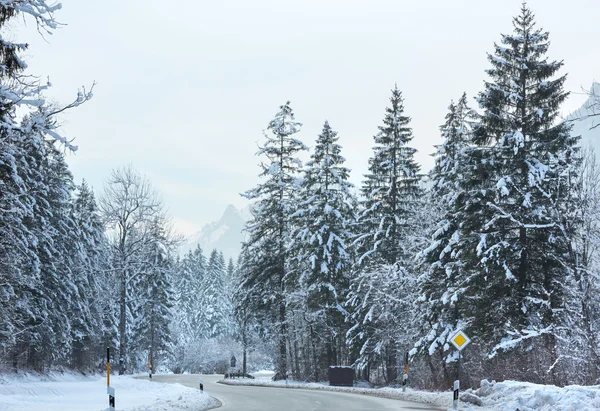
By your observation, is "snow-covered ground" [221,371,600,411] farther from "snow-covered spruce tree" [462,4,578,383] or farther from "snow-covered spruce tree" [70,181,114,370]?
"snow-covered spruce tree" [70,181,114,370]

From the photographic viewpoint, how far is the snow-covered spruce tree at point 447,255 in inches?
996

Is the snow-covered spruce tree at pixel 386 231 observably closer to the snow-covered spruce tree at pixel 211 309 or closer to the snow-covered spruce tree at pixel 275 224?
the snow-covered spruce tree at pixel 275 224

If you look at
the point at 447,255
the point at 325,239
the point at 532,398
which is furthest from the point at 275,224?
the point at 532,398

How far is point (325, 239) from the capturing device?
37062 mm

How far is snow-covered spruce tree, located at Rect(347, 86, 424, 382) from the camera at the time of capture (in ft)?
110

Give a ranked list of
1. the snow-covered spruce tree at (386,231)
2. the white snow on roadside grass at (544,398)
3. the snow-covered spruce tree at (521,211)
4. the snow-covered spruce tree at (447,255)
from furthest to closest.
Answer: the snow-covered spruce tree at (386,231)
the snow-covered spruce tree at (447,255)
the snow-covered spruce tree at (521,211)
the white snow on roadside grass at (544,398)

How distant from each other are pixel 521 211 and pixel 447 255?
5.16 meters

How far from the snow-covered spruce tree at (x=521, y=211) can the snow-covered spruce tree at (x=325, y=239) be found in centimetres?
1327

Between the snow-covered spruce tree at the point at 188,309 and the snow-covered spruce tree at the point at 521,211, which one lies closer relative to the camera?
the snow-covered spruce tree at the point at 521,211

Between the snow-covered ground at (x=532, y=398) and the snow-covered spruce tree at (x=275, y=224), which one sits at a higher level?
the snow-covered spruce tree at (x=275, y=224)

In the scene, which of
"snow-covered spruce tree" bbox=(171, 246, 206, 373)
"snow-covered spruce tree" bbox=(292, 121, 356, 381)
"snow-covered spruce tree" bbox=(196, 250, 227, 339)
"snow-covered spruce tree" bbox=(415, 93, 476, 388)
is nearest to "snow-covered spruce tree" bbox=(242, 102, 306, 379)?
"snow-covered spruce tree" bbox=(292, 121, 356, 381)

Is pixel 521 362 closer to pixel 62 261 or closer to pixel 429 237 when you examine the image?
pixel 429 237

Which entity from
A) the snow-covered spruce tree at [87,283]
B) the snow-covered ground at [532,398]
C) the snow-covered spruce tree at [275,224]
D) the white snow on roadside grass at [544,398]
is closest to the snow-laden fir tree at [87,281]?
the snow-covered spruce tree at [87,283]

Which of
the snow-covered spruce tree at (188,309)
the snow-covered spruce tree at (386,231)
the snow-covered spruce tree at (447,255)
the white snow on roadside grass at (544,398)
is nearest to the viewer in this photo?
the white snow on roadside grass at (544,398)
